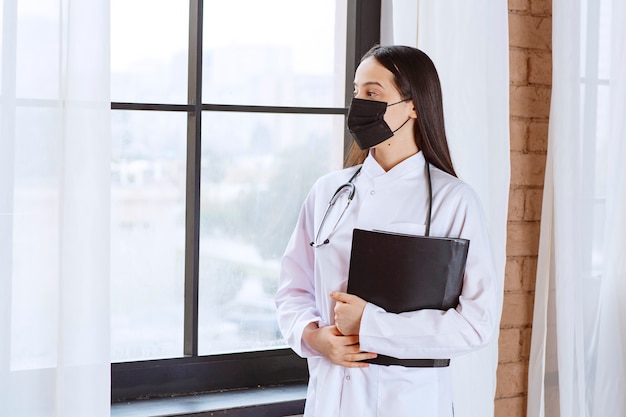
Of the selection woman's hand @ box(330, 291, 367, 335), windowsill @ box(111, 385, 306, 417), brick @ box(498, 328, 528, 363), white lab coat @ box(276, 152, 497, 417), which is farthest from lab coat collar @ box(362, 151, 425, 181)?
brick @ box(498, 328, 528, 363)

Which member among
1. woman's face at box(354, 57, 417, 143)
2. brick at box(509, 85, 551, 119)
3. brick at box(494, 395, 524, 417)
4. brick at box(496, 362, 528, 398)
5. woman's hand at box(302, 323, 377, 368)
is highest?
brick at box(509, 85, 551, 119)

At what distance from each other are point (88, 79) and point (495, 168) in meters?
1.14

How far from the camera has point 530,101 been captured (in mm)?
2631

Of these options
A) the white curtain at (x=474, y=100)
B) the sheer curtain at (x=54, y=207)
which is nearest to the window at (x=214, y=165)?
the white curtain at (x=474, y=100)

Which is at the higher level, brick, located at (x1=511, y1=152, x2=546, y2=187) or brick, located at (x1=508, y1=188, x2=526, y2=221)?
brick, located at (x1=511, y1=152, x2=546, y2=187)

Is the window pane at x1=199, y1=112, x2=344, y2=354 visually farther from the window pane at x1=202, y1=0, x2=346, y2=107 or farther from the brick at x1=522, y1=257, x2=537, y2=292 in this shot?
the brick at x1=522, y1=257, x2=537, y2=292

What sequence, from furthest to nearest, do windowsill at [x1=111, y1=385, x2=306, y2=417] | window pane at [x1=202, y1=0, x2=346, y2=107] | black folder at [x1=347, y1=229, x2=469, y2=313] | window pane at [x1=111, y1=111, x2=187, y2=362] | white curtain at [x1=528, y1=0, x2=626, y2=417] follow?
white curtain at [x1=528, y1=0, x2=626, y2=417], window pane at [x1=202, y1=0, x2=346, y2=107], window pane at [x1=111, y1=111, x2=187, y2=362], windowsill at [x1=111, y1=385, x2=306, y2=417], black folder at [x1=347, y1=229, x2=469, y2=313]

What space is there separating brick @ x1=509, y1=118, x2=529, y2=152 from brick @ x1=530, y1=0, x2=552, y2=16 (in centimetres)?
32

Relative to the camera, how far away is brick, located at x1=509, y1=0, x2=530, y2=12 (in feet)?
8.49

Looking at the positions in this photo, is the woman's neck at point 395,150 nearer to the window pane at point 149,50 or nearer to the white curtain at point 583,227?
the window pane at point 149,50

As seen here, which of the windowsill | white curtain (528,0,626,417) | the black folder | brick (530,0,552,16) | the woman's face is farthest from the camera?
brick (530,0,552,16)

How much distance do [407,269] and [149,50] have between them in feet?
3.28

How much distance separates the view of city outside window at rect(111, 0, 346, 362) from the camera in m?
2.28

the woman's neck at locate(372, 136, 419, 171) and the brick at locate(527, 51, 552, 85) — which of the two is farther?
the brick at locate(527, 51, 552, 85)
